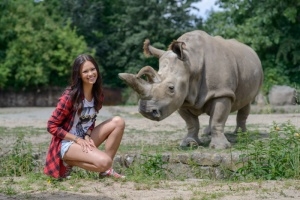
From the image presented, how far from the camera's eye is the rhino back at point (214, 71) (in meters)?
7.58

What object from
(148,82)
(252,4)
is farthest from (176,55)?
Result: (252,4)

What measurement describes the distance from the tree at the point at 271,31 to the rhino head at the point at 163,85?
1410cm

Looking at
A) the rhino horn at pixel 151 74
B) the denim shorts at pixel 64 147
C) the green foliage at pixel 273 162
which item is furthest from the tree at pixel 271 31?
the denim shorts at pixel 64 147

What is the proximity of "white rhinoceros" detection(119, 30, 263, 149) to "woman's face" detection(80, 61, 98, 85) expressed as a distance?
128 cm

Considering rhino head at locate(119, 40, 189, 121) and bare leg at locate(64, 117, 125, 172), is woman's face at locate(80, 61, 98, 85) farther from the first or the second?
rhino head at locate(119, 40, 189, 121)

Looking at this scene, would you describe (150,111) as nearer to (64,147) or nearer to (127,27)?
(64,147)

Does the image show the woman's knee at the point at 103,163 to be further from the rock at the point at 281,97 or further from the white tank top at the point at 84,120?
the rock at the point at 281,97

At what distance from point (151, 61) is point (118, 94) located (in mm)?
2456

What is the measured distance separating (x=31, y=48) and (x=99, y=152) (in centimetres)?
2079

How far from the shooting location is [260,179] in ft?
17.9

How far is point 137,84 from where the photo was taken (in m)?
6.80

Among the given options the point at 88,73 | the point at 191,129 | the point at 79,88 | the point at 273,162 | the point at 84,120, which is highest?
the point at 88,73

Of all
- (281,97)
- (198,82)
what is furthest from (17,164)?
(281,97)

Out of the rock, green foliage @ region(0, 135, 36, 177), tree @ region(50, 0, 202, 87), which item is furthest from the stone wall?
green foliage @ region(0, 135, 36, 177)
